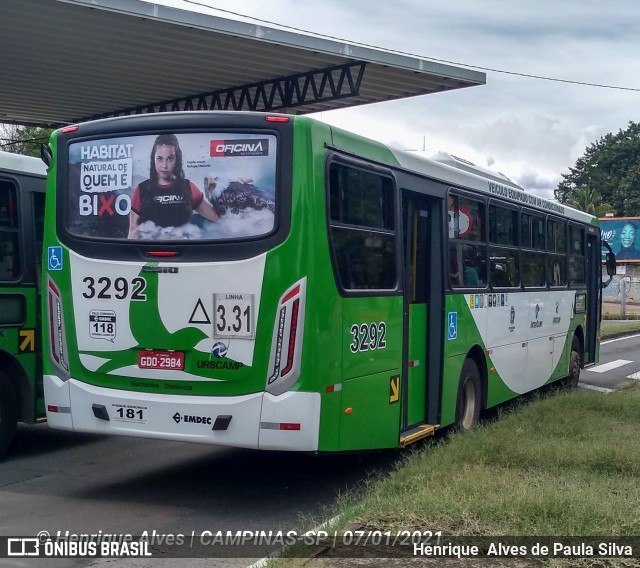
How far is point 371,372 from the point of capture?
797cm

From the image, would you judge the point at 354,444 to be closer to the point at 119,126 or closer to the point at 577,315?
the point at 119,126

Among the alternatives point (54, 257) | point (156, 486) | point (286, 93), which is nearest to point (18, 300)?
point (54, 257)

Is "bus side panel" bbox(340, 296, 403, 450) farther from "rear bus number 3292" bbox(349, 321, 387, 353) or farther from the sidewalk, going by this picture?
the sidewalk

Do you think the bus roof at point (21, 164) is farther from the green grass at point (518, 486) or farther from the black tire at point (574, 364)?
the black tire at point (574, 364)

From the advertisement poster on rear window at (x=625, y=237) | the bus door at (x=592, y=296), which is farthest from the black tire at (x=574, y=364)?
the advertisement poster on rear window at (x=625, y=237)

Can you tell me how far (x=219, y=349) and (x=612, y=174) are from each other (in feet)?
278

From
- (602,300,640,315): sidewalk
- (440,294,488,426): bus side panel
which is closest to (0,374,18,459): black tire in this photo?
(440,294,488,426): bus side panel

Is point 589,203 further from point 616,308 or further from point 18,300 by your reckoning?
point 18,300

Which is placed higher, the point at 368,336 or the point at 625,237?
the point at 625,237

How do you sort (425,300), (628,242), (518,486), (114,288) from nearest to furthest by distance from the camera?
(518,486), (114,288), (425,300), (628,242)

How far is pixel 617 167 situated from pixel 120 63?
3041 inches

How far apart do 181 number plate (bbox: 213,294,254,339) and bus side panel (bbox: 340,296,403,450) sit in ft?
2.59

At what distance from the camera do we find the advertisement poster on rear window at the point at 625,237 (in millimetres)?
61594

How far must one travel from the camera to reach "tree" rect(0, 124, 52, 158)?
31697 mm
